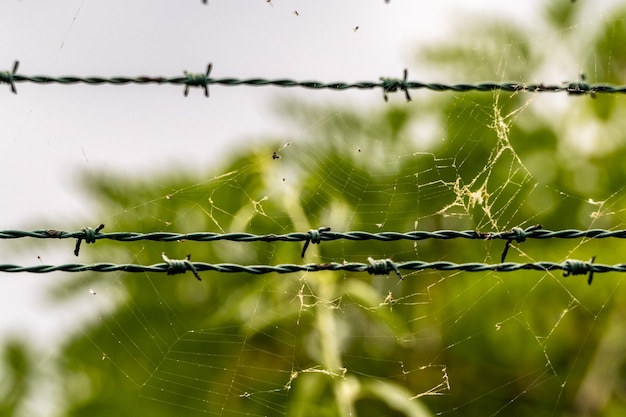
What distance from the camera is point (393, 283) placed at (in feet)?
25.9

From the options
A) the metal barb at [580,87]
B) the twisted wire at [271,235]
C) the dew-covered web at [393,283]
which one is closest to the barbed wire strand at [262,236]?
the twisted wire at [271,235]

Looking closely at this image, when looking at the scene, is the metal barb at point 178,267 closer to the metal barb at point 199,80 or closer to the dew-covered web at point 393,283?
the metal barb at point 199,80

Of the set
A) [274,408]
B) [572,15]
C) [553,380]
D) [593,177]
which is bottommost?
[553,380]

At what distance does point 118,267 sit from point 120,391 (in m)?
5.39

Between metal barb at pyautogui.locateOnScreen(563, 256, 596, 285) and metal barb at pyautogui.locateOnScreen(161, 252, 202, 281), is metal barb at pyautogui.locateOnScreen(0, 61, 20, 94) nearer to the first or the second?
metal barb at pyautogui.locateOnScreen(161, 252, 202, 281)

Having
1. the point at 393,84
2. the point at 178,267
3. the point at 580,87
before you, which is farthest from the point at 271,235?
the point at 580,87

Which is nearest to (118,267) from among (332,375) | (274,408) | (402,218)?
(332,375)

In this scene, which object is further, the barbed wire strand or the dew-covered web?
the dew-covered web

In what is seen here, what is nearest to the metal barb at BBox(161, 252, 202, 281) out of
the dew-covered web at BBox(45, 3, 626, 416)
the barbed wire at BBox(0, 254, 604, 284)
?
the barbed wire at BBox(0, 254, 604, 284)

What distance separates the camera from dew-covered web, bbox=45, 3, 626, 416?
6.86 metres

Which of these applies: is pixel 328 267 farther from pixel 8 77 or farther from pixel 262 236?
pixel 8 77

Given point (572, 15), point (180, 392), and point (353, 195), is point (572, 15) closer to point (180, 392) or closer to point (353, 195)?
point (353, 195)

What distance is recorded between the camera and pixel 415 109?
8.02m

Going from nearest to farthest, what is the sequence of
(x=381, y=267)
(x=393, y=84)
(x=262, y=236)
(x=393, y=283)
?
(x=262, y=236) → (x=381, y=267) → (x=393, y=84) → (x=393, y=283)
